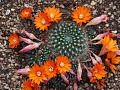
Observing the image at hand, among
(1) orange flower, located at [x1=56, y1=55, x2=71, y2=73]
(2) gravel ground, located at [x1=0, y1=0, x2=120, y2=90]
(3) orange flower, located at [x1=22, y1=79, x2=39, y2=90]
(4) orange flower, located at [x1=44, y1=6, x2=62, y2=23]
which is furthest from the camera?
(2) gravel ground, located at [x1=0, y1=0, x2=120, y2=90]

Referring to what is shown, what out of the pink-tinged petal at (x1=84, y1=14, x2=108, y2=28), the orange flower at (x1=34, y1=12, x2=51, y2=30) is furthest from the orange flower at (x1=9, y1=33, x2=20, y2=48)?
the pink-tinged petal at (x1=84, y1=14, x2=108, y2=28)

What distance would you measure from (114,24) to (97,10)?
0.37 meters

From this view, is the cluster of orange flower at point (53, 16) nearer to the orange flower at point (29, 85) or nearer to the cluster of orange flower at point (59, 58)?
the cluster of orange flower at point (59, 58)

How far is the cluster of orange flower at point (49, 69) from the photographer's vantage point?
2.01 meters

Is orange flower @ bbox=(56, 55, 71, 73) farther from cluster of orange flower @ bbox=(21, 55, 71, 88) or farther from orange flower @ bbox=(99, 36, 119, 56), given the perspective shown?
orange flower @ bbox=(99, 36, 119, 56)

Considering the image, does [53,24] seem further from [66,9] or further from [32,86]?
[32,86]

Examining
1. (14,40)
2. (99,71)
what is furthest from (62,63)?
A: (14,40)

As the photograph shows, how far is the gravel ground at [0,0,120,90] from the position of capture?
241 cm

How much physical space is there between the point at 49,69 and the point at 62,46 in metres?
0.37

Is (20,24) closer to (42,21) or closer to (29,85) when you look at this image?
(42,21)

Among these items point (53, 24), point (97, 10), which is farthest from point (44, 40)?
point (97, 10)

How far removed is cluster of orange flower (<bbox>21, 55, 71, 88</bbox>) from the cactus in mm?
195

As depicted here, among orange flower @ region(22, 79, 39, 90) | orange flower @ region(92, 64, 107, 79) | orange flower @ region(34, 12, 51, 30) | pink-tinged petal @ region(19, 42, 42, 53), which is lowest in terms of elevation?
orange flower @ region(22, 79, 39, 90)

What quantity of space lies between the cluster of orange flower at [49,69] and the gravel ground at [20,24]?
0.46 metres
